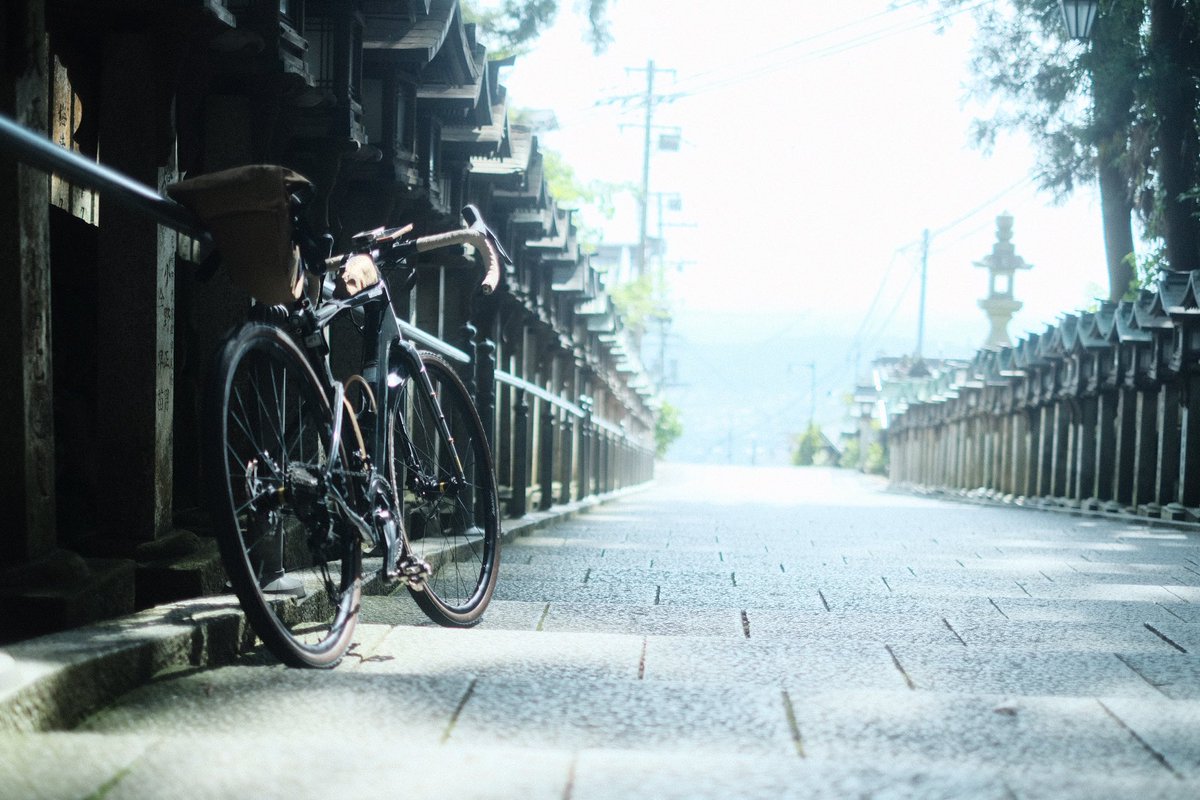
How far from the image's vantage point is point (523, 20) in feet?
73.2

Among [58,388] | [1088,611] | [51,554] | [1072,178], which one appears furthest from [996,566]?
[1072,178]

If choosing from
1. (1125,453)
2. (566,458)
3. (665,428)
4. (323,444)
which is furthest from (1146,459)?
(665,428)

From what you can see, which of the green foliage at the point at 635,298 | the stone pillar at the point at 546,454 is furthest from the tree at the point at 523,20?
the green foliage at the point at 635,298

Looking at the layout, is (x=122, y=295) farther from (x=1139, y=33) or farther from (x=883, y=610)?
(x=1139, y=33)

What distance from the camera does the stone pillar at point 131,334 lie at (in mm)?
3482

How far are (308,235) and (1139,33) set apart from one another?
603 inches

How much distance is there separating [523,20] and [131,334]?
19.8m

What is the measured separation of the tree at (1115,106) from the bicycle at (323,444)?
11.8 m

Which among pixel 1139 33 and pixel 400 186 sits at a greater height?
pixel 1139 33

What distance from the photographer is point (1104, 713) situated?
9.14 feet

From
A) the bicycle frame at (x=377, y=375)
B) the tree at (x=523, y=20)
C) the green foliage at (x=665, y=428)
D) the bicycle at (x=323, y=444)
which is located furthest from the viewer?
the green foliage at (x=665, y=428)

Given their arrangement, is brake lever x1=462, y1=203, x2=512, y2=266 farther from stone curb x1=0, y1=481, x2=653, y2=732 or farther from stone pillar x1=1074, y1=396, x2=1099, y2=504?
stone pillar x1=1074, y1=396, x2=1099, y2=504

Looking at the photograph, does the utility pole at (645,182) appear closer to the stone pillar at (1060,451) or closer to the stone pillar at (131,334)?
the stone pillar at (1060,451)

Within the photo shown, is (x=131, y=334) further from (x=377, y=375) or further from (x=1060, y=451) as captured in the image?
(x=1060, y=451)
